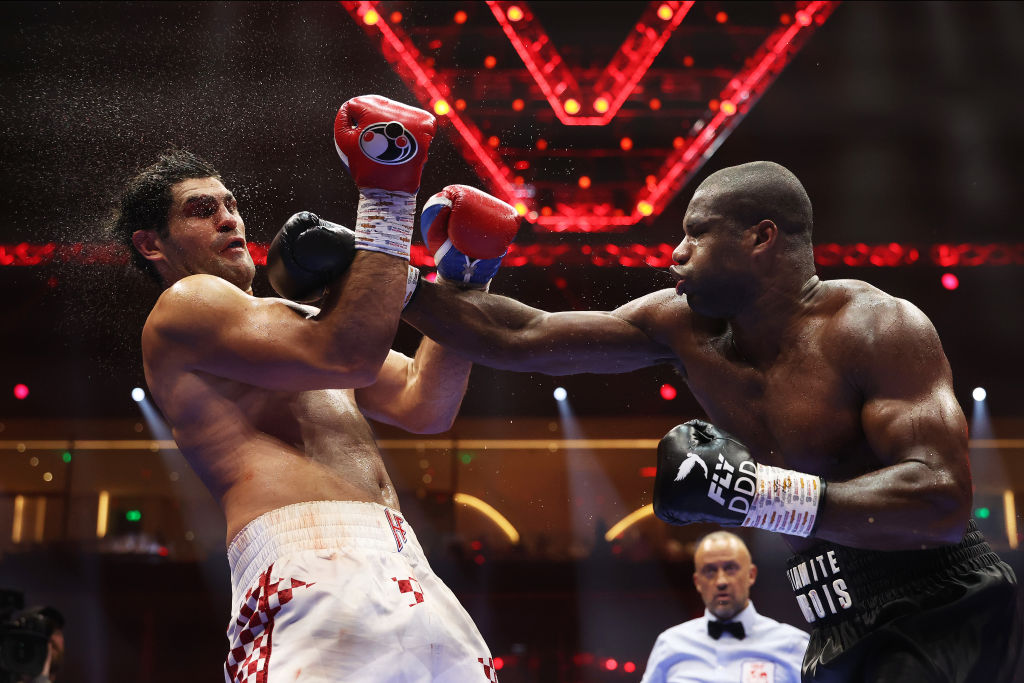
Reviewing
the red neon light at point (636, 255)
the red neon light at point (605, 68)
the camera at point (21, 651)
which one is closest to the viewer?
the camera at point (21, 651)

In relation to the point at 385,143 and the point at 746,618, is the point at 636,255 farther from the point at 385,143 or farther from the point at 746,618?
the point at 385,143

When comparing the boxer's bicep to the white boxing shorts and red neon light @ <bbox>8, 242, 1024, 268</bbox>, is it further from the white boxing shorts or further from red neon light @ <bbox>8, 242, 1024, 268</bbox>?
red neon light @ <bbox>8, 242, 1024, 268</bbox>

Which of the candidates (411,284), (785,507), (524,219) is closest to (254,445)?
(411,284)

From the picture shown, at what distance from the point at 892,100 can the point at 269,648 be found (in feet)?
19.5

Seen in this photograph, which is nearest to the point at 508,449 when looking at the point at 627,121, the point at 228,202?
the point at 627,121

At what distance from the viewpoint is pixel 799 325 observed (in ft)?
7.47

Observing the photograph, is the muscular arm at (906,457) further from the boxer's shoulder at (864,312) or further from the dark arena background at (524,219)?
the dark arena background at (524,219)

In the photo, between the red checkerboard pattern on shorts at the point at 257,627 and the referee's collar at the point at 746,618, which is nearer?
the red checkerboard pattern on shorts at the point at 257,627

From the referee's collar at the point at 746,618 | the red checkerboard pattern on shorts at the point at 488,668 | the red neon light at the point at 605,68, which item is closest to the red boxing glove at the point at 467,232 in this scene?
the red checkerboard pattern on shorts at the point at 488,668

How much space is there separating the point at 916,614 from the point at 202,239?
5.97 ft

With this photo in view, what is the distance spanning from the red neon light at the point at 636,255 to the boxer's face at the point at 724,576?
6.18 ft

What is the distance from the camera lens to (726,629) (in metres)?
5.25

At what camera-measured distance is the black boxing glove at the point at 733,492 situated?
1.98 meters

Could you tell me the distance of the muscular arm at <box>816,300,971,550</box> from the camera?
1977 millimetres
